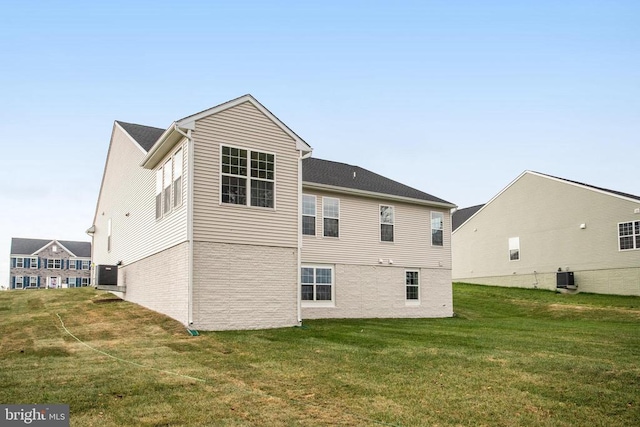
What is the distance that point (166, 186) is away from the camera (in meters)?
15.8

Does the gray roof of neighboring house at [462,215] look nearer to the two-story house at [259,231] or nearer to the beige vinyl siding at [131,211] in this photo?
the two-story house at [259,231]

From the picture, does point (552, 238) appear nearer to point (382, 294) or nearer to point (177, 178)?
point (382, 294)

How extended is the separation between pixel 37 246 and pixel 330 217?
5708 cm

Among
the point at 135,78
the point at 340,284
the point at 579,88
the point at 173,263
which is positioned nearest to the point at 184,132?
the point at 173,263

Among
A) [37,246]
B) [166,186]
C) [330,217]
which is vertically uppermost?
[37,246]

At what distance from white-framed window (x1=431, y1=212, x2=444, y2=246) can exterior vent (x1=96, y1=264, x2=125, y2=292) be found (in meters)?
13.4

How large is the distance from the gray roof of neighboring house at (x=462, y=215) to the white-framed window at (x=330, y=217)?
22671 millimetres

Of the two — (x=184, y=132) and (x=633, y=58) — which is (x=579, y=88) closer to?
(x=633, y=58)

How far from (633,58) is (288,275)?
1527 centimetres

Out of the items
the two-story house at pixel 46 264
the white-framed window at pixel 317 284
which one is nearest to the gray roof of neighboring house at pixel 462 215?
the white-framed window at pixel 317 284

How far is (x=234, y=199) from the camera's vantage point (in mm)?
14523

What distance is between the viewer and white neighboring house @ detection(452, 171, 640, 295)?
29031mm

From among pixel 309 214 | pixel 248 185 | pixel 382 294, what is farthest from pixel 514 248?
pixel 248 185

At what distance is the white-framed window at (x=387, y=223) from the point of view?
21.4 metres
